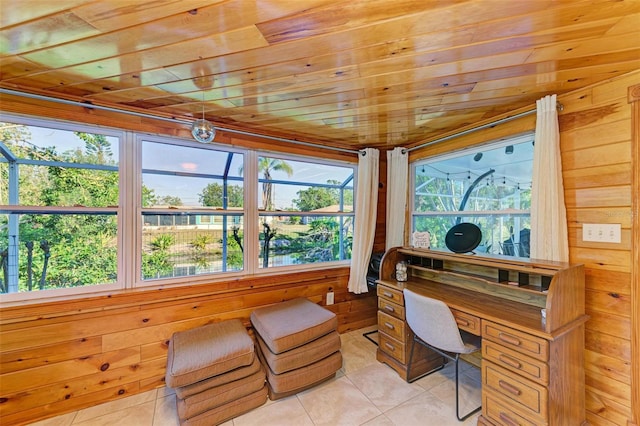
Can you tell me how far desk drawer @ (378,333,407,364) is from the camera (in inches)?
80.4

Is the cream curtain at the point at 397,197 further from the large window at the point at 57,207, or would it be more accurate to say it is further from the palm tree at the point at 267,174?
the large window at the point at 57,207

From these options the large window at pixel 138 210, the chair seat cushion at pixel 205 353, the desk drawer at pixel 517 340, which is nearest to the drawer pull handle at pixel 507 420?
the desk drawer at pixel 517 340

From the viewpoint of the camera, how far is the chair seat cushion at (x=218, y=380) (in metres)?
1.51

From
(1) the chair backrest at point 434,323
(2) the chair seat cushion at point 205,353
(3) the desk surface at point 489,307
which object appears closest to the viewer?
(3) the desk surface at point 489,307

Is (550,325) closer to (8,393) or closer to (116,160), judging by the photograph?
(116,160)

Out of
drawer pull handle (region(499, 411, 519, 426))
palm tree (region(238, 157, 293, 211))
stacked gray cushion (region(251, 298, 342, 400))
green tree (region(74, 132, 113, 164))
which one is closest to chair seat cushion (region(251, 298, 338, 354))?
stacked gray cushion (region(251, 298, 342, 400))

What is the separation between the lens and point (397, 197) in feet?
9.36

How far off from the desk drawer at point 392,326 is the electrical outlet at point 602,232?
138cm

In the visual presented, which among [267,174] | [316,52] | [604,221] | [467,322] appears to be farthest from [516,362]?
[267,174]

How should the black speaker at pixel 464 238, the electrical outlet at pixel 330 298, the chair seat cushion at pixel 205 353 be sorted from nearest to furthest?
the chair seat cushion at pixel 205 353
the black speaker at pixel 464 238
the electrical outlet at pixel 330 298

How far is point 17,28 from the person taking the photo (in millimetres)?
1056

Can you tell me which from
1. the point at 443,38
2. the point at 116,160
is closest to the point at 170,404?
the point at 116,160

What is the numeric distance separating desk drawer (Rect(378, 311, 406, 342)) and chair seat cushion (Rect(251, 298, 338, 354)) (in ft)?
1.65

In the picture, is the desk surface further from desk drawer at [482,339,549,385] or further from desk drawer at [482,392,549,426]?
desk drawer at [482,392,549,426]
